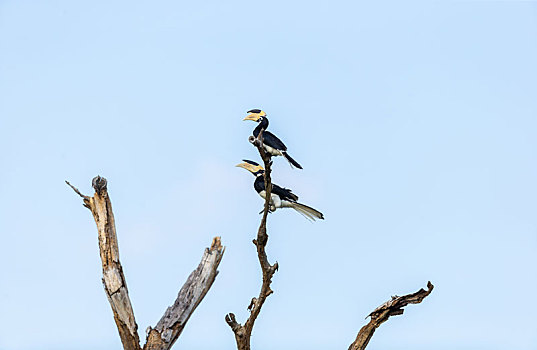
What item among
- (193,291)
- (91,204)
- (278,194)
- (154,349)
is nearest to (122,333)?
(154,349)

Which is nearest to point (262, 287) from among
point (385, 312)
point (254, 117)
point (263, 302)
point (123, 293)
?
point (263, 302)

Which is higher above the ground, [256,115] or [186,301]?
[256,115]

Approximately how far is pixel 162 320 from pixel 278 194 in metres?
2.04

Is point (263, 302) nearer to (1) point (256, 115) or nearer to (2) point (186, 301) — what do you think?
(2) point (186, 301)

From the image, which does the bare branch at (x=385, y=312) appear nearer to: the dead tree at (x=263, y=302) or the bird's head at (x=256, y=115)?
the dead tree at (x=263, y=302)

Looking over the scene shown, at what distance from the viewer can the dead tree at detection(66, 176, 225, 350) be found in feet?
22.3

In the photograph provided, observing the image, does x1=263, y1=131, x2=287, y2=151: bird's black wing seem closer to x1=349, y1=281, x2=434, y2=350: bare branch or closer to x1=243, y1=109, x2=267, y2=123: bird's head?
x1=243, y1=109, x2=267, y2=123: bird's head

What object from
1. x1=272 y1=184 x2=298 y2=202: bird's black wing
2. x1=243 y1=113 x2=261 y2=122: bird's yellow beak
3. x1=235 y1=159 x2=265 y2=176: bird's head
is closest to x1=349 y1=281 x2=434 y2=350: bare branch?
x1=272 y1=184 x2=298 y2=202: bird's black wing

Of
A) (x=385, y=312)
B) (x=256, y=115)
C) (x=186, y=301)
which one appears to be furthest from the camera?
(x=256, y=115)

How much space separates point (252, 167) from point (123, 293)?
225cm

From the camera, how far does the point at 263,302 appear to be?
25.1 feet

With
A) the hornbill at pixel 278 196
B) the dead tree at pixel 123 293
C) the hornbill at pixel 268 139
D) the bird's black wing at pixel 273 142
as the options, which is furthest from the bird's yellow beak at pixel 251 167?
the dead tree at pixel 123 293

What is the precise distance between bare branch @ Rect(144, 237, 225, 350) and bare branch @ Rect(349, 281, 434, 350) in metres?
1.88

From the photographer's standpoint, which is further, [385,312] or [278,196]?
[278,196]
